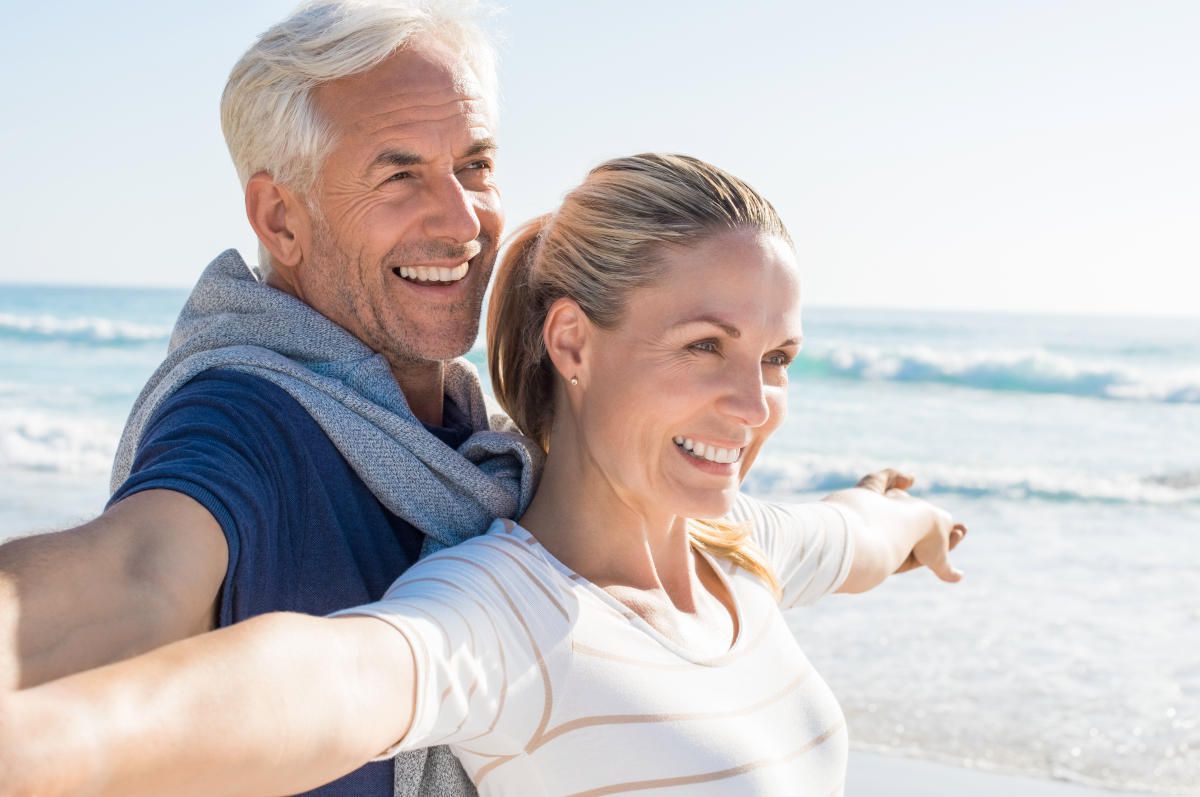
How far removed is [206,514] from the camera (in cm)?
146

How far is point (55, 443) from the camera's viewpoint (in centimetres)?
1283

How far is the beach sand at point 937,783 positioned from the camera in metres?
4.27

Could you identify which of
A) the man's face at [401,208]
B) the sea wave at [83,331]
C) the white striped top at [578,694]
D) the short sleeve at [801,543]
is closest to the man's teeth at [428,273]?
the man's face at [401,208]

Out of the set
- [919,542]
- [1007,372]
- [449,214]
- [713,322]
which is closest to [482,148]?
[449,214]

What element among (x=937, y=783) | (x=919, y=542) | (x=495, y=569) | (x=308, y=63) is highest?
(x=308, y=63)

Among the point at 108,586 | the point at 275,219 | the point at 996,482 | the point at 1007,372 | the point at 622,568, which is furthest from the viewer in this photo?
the point at 1007,372

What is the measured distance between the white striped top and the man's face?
429mm

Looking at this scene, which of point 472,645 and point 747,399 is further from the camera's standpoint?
point 747,399

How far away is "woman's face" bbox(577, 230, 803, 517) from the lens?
6.07ft

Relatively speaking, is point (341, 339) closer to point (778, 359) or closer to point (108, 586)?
point (778, 359)

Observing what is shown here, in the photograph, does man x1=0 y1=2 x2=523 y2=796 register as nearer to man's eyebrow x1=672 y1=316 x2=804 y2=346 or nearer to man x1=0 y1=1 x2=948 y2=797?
man x1=0 y1=1 x2=948 y2=797

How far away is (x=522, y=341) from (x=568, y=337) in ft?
0.62

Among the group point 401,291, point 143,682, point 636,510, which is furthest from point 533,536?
point 143,682

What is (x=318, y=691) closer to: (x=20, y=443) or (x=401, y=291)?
(x=401, y=291)
